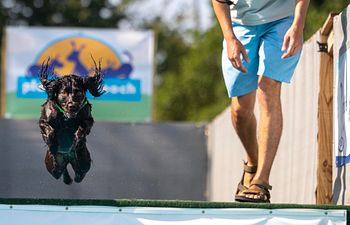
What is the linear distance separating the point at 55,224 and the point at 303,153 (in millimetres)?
3267

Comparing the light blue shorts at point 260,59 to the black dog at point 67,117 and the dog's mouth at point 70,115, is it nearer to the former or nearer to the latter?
the black dog at point 67,117

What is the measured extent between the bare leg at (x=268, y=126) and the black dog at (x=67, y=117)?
1032mm

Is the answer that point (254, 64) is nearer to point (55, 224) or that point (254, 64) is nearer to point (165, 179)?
point (55, 224)

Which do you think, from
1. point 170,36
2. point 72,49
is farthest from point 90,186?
point 170,36

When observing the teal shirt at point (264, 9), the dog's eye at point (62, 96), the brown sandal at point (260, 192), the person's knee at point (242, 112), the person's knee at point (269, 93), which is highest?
the teal shirt at point (264, 9)

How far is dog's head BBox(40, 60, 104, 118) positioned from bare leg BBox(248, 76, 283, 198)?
1.03 m

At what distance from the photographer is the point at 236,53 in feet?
20.4

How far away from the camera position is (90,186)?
968 centimetres

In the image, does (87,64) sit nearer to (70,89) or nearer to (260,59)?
(260,59)

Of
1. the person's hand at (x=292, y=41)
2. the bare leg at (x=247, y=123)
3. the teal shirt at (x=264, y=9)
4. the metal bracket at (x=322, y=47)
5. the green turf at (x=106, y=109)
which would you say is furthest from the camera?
the green turf at (x=106, y=109)

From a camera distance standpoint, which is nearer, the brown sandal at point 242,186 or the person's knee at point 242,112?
the brown sandal at point 242,186

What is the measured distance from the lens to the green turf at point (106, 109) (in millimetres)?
16328

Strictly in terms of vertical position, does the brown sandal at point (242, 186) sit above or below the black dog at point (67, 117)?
below

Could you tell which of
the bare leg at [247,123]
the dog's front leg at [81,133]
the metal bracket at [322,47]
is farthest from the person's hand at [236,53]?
the metal bracket at [322,47]
